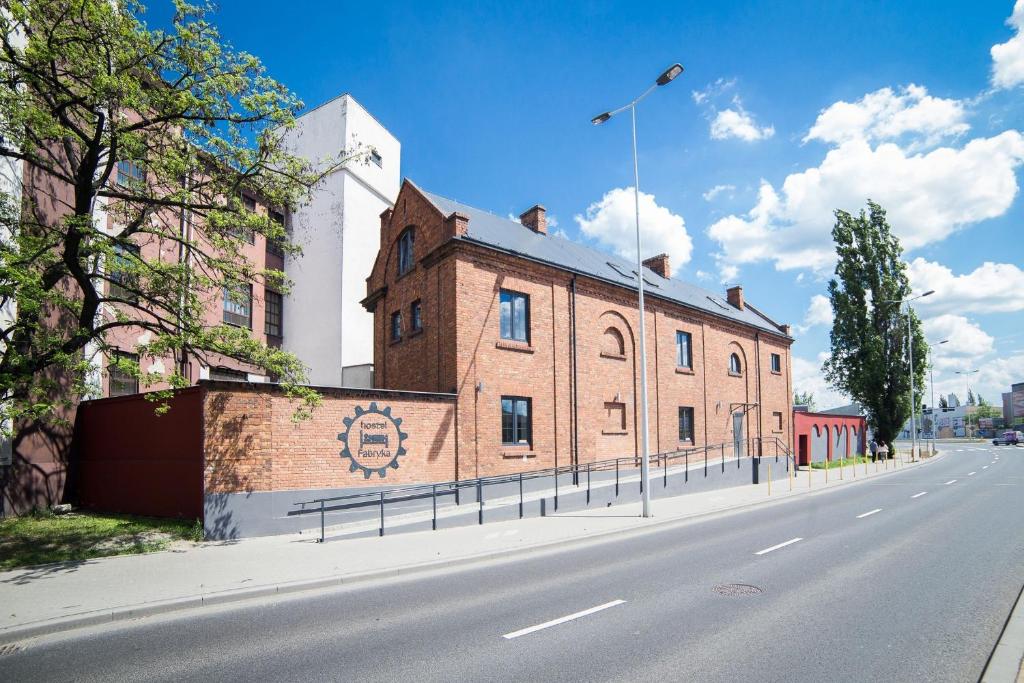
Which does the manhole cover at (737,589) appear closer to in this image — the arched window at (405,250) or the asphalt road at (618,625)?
the asphalt road at (618,625)

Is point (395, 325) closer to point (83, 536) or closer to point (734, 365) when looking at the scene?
point (83, 536)

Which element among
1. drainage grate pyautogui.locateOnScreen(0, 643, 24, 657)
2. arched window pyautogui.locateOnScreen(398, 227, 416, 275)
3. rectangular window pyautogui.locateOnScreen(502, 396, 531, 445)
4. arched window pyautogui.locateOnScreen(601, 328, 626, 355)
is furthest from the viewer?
arched window pyautogui.locateOnScreen(601, 328, 626, 355)

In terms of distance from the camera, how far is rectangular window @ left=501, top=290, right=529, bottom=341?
19.5m

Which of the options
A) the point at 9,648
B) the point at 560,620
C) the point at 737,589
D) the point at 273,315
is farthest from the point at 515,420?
the point at 273,315

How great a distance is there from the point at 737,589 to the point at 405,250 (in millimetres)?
17742

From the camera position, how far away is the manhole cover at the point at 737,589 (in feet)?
24.9

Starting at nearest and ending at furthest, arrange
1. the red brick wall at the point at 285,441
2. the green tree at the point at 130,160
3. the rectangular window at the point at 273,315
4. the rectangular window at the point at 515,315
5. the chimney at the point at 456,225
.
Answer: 1. the green tree at the point at 130,160
2. the red brick wall at the point at 285,441
3. the chimney at the point at 456,225
4. the rectangular window at the point at 515,315
5. the rectangular window at the point at 273,315

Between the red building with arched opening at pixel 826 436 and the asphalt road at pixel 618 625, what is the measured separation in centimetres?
2854

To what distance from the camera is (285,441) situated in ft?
43.9

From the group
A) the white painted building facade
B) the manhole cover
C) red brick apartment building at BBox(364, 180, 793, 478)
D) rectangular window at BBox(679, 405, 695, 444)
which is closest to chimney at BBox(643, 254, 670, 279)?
red brick apartment building at BBox(364, 180, 793, 478)

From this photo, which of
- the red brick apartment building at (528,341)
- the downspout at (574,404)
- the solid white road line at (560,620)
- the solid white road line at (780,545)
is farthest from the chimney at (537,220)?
the solid white road line at (560,620)

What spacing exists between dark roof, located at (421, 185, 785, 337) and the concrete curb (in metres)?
15.3

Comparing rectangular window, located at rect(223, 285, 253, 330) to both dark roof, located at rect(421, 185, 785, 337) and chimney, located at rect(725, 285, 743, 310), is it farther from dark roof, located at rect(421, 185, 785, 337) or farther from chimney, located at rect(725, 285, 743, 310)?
chimney, located at rect(725, 285, 743, 310)

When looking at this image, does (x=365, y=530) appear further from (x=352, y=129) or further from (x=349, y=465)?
(x=352, y=129)
